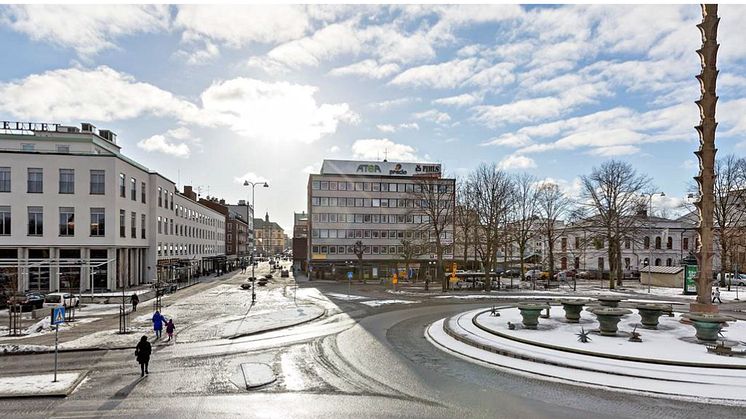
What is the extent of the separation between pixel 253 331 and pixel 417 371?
36.2 ft

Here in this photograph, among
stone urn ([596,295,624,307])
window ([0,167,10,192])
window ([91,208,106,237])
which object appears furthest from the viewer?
window ([91,208,106,237])

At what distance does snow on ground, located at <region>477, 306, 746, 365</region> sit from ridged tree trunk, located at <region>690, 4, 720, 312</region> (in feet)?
8.54

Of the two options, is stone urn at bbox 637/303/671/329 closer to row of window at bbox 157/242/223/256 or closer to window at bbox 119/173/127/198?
window at bbox 119/173/127/198

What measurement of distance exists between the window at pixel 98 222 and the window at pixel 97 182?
1.76 metres

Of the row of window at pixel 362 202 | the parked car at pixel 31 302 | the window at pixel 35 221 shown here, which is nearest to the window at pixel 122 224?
the window at pixel 35 221

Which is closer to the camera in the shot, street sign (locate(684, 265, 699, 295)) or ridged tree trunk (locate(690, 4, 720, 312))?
ridged tree trunk (locate(690, 4, 720, 312))

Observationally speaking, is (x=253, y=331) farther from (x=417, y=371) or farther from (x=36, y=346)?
(x=417, y=371)

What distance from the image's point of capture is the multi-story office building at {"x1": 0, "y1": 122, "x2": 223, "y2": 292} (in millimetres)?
40125

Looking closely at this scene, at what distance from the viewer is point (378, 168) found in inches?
2847

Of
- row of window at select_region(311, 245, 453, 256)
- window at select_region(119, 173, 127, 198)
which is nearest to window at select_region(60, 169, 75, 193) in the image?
window at select_region(119, 173, 127, 198)

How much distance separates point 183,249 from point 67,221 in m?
26.1

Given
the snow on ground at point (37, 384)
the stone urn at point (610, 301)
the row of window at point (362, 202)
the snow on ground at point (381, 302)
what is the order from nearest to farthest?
the snow on ground at point (37, 384)
the stone urn at point (610, 301)
the snow on ground at point (381, 302)
the row of window at point (362, 202)

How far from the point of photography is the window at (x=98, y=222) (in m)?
42.5

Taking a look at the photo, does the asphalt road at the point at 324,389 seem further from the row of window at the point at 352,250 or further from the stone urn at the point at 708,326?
the row of window at the point at 352,250
